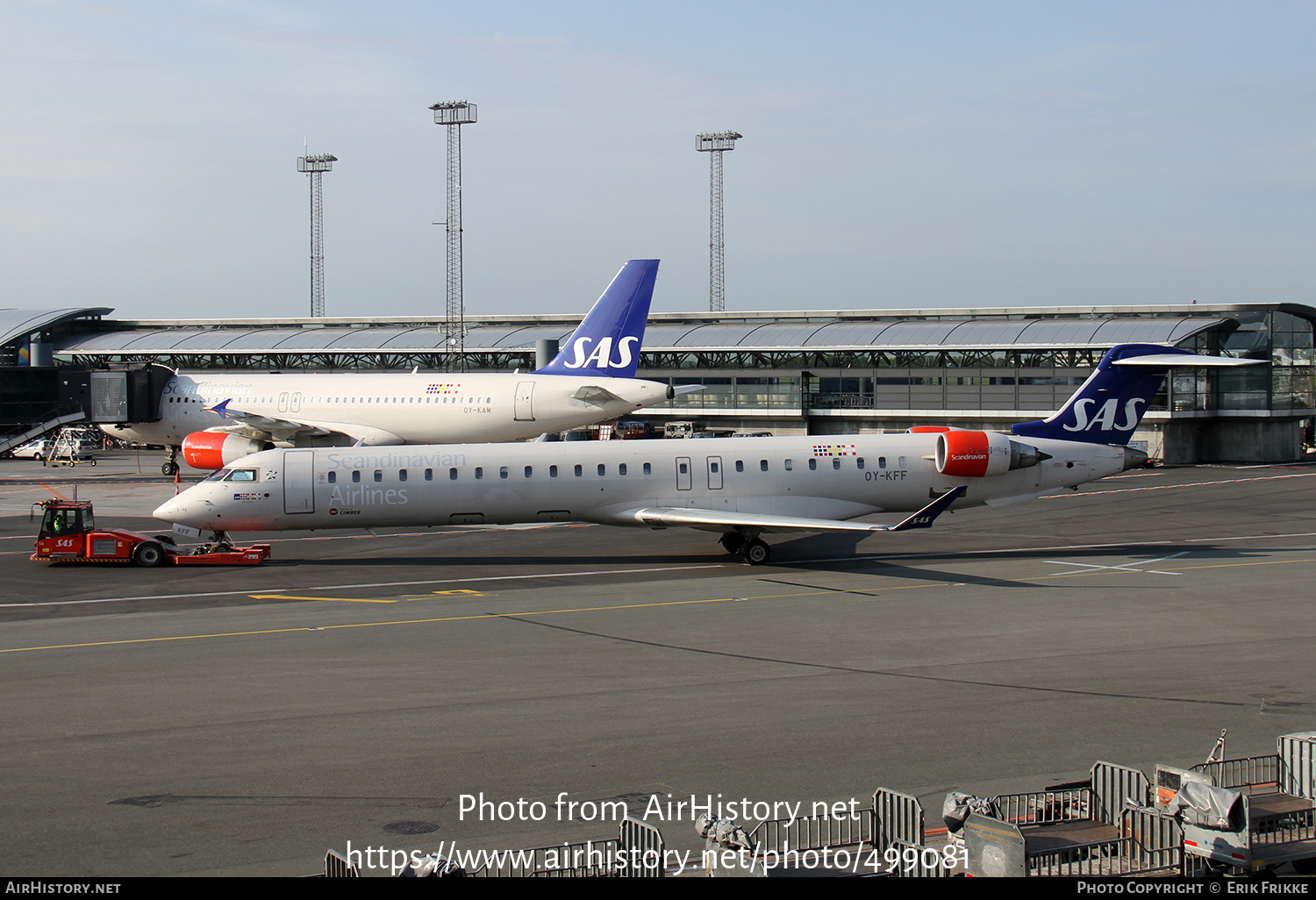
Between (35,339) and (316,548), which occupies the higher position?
(35,339)

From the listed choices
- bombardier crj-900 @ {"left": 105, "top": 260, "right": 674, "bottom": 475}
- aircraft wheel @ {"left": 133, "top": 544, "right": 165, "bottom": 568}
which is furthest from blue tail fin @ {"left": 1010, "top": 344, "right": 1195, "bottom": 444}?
aircraft wheel @ {"left": 133, "top": 544, "right": 165, "bottom": 568}

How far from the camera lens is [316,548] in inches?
1331

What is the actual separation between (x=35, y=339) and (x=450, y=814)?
9163 cm

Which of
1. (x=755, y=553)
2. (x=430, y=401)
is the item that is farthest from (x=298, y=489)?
(x=430, y=401)

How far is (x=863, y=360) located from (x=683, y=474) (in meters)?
44.9

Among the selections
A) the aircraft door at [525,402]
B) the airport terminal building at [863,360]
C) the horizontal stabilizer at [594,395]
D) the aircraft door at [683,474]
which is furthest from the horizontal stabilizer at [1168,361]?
the airport terminal building at [863,360]

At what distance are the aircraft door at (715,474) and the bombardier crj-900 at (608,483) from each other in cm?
3

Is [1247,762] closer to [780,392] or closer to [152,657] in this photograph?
[152,657]

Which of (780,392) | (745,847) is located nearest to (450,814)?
(745,847)

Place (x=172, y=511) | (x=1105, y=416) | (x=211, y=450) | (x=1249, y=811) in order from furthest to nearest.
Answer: (x=211, y=450) → (x=1105, y=416) → (x=172, y=511) → (x=1249, y=811)

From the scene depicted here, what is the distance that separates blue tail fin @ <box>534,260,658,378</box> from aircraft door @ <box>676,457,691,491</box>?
66.1 ft

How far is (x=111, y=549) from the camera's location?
1166 inches

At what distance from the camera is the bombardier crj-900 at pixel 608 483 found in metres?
29.4

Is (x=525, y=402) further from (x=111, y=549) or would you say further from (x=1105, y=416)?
(x=1105, y=416)
